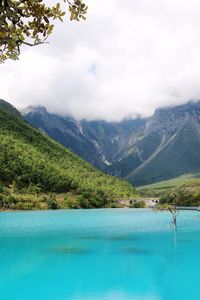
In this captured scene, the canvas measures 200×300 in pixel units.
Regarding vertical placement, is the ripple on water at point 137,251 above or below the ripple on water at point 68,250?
above

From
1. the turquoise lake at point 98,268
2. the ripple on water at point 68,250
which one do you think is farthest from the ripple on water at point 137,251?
the ripple on water at point 68,250

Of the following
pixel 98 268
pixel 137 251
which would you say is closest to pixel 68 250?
pixel 137 251

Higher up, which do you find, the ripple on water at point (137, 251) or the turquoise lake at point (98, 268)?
the ripple on water at point (137, 251)

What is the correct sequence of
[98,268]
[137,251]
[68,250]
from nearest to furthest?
[98,268], [137,251], [68,250]

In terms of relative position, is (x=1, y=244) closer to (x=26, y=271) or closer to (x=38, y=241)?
(x=38, y=241)

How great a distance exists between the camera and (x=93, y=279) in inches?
2030

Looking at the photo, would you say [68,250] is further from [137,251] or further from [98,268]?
[98,268]

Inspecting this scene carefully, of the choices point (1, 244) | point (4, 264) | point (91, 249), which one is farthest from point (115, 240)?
point (4, 264)

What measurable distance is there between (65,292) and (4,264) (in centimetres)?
1738

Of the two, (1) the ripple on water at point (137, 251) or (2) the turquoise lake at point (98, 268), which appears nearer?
(2) the turquoise lake at point (98, 268)

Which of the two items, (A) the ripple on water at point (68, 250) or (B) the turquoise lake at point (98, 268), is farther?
(A) the ripple on water at point (68, 250)

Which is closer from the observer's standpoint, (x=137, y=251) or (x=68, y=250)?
(x=137, y=251)

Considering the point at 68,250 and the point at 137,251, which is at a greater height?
the point at 137,251

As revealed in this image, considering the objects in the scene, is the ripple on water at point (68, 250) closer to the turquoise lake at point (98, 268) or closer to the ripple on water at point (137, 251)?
the turquoise lake at point (98, 268)
